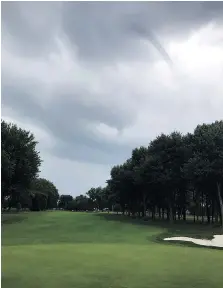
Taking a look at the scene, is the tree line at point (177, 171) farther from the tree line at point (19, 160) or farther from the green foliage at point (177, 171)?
the tree line at point (19, 160)

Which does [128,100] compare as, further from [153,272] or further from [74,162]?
[153,272]

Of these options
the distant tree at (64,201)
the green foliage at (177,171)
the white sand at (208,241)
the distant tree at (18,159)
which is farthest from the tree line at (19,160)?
the distant tree at (64,201)

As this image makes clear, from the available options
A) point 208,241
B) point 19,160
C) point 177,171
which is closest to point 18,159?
point 19,160

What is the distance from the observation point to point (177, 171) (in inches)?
1444

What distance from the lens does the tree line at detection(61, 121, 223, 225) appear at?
3017 cm

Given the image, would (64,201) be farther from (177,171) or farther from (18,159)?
(18,159)

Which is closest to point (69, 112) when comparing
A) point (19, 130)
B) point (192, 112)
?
point (192, 112)

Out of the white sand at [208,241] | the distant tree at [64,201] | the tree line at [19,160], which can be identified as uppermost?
the tree line at [19,160]

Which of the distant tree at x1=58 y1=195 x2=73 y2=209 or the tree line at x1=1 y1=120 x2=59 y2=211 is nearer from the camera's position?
the tree line at x1=1 y1=120 x2=59 y2=211

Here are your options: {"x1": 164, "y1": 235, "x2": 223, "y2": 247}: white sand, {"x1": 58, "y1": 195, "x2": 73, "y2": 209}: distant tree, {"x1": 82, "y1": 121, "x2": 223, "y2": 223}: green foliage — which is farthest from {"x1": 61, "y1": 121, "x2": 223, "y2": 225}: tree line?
{"x1": 58, "y1": 195, "x2": 73, "y2": 209}: distant tree

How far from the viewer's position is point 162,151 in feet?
123

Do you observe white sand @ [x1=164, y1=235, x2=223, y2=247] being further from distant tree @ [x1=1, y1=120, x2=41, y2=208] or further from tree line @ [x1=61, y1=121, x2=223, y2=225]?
distant tree @ [x1=1, y1=120, x2=41, y2=208]

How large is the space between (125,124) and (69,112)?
1573 millimetres

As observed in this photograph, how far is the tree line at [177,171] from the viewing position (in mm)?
30172
